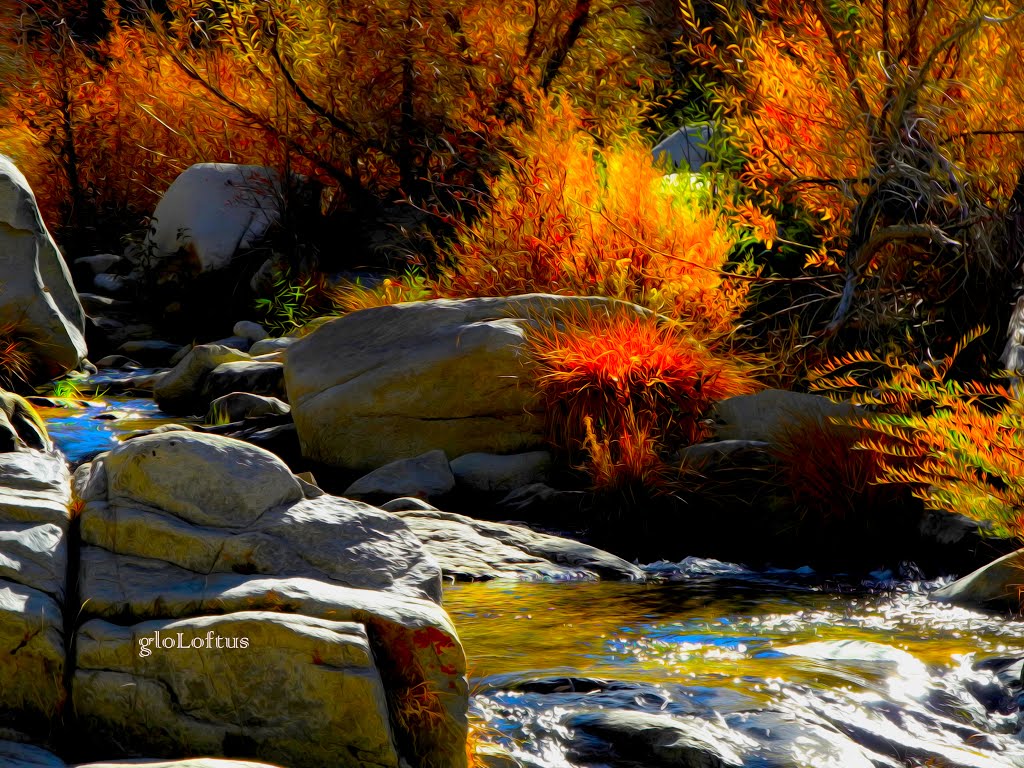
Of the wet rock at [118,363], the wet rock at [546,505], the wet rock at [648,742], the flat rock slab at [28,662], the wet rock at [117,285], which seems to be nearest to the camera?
the flat rock slab at [28,662]

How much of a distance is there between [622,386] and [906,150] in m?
1.99

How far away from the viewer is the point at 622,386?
20.7ft

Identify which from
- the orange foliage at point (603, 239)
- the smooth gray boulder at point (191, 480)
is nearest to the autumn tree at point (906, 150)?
the orange foliage at point (603, 239)

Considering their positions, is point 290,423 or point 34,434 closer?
point 34,434

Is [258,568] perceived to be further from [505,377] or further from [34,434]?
[505,377]

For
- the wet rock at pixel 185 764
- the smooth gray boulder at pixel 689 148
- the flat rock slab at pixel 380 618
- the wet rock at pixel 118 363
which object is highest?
the smooth gray boulder at pixel 689 148

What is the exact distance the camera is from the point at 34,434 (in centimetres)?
322

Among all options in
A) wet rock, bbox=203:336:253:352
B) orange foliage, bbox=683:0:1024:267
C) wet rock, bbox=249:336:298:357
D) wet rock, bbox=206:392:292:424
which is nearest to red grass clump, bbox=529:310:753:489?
orange foliage, bbox=683:0:1024:267

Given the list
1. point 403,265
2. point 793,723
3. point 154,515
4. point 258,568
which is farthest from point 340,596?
point 403,265

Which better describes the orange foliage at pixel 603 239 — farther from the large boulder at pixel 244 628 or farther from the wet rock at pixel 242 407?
the large boulder at pixel 244 628

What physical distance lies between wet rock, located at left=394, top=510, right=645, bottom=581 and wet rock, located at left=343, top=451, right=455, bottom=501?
2.14 feet

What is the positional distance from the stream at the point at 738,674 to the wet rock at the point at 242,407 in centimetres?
311

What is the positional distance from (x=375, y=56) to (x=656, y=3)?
2.99m

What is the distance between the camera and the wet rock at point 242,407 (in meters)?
7.39
